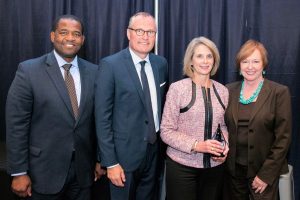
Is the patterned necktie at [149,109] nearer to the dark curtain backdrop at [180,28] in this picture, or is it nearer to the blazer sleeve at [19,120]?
the blazer sleeve at [19,120]

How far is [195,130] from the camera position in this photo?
1.93 meters

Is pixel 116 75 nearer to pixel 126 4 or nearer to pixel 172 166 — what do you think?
pixel 172 166

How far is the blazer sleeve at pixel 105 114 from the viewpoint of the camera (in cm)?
184

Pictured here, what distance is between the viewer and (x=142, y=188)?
2.04m

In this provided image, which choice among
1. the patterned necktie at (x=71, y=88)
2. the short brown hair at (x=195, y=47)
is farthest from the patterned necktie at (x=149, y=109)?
the patterned necktie at (x=71, y=88)

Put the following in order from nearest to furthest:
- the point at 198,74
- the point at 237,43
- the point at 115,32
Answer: the point at 198,74, the point at 237,43, the point at 115,32

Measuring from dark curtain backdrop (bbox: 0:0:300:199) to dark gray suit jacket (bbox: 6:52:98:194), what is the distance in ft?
4.21

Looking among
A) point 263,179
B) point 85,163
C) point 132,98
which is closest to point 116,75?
point 132,98

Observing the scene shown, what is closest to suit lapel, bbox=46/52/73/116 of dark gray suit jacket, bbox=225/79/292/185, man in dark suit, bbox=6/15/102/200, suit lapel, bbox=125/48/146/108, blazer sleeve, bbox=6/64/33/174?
man in dark suit, bbox=6/15/102/200

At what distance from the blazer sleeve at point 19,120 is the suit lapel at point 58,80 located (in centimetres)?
14

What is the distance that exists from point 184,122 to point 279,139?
0.62 meters

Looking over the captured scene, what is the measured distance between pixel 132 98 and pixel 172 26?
130 cm

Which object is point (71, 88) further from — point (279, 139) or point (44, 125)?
point (279, 139)

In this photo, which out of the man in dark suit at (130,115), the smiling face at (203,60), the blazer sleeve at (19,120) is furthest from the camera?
the smiling face at (203,60)
